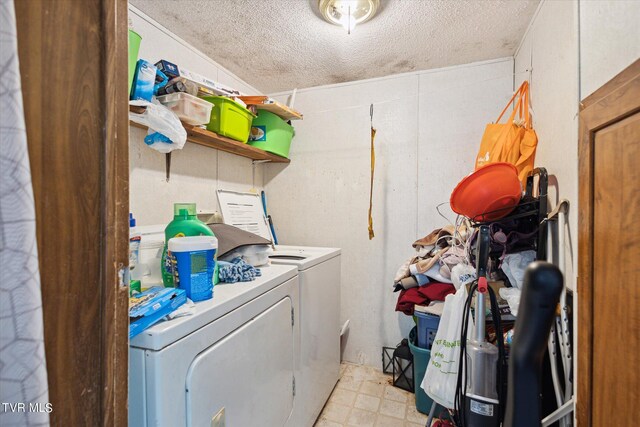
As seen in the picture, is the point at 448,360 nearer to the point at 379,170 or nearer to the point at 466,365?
the point at 466,365

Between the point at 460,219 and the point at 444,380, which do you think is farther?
the point at 460,219

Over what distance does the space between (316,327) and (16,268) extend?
5.12 ft

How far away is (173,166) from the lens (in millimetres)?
1795

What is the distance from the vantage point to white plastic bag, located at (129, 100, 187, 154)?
131 cm

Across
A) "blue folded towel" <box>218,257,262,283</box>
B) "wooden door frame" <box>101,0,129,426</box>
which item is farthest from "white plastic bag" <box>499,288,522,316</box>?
"wooden door frame" <box>101,0,129,426</box>

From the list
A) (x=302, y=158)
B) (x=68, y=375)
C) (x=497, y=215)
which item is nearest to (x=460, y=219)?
(x=497, y=215)

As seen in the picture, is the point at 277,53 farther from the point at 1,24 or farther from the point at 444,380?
the point at 444,380

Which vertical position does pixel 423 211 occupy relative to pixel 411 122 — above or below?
below

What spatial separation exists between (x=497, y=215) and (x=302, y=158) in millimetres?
1715

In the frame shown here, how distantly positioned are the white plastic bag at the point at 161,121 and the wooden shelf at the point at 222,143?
0.04m

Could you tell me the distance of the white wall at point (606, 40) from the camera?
2.60 ft

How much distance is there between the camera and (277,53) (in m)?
2.04

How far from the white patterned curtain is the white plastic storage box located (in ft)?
3.64

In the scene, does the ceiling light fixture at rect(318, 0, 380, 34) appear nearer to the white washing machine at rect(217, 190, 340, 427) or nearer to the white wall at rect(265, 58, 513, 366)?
the white wall at rect(265, 58, 513, 366)
